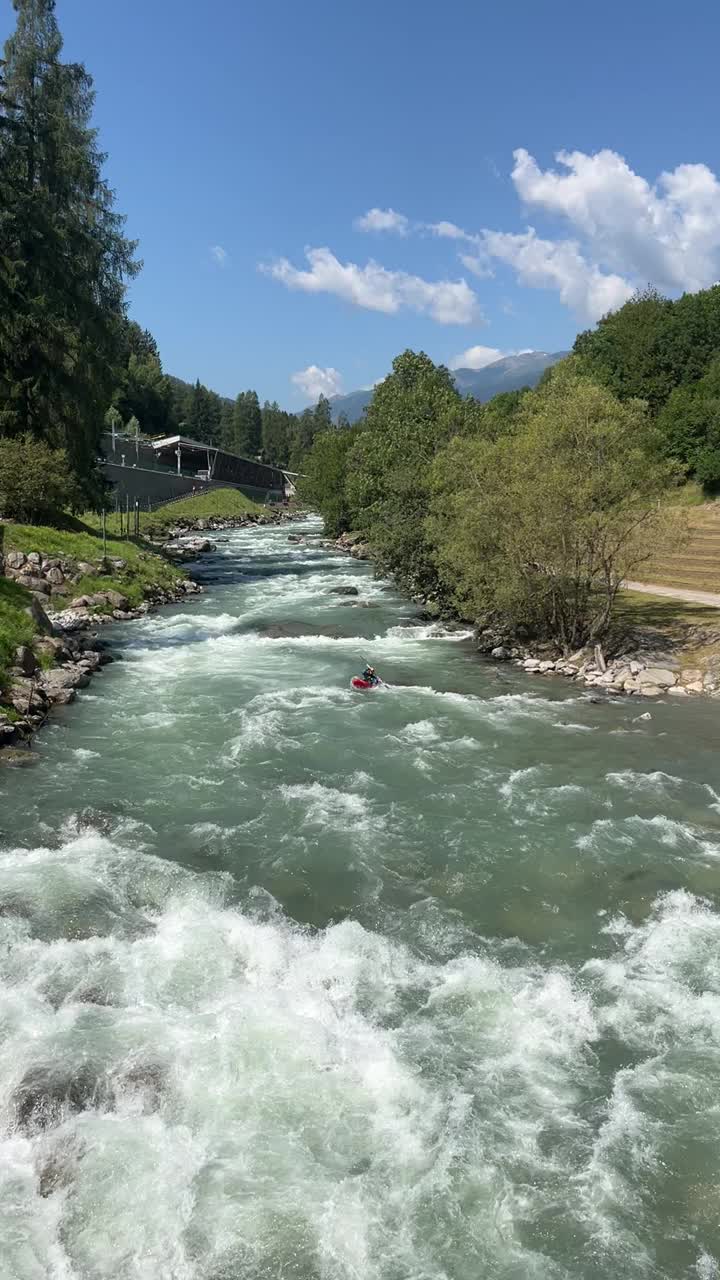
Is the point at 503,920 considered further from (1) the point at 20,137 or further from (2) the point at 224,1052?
(1) the point at 20,137

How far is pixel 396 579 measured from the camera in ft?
152

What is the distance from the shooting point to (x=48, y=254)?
1679 inches

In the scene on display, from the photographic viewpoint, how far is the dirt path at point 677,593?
35.8m

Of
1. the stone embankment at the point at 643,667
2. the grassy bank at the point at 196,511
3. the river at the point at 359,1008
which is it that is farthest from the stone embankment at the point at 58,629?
the grassy bank at the point at 196,511

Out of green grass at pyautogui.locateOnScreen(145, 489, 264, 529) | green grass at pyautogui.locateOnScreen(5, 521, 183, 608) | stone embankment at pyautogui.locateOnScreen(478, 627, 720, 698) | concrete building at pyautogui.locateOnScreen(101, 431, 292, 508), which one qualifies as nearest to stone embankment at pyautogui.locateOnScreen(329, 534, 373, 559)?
green grass at pyautogui.locateOnScreen(145, 489, 264, 529)

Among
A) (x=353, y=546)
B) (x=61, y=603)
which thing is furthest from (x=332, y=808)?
(x=353, y=546)

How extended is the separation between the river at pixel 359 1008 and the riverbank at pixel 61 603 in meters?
2.73

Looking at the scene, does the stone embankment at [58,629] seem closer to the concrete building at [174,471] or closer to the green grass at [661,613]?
the green grass at [661,613]

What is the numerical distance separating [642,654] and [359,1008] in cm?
2133

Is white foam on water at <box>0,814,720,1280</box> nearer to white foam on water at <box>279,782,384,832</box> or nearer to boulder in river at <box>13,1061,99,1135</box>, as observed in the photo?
boulder in river at <box>13,1061,99,1135</box>

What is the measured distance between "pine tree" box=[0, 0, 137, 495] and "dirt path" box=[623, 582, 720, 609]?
32577 mm

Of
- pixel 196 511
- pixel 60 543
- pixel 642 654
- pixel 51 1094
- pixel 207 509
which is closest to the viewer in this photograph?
pixel 51 1094

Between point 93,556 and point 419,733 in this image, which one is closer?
point 419,733

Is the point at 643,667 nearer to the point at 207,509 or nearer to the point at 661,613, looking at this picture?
the point at 661,613
